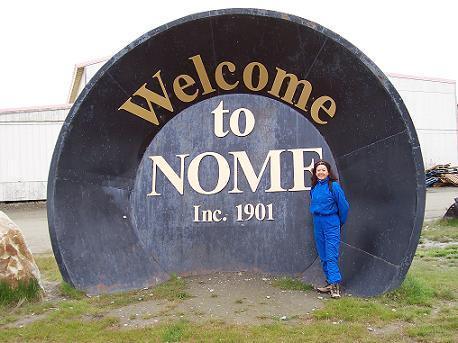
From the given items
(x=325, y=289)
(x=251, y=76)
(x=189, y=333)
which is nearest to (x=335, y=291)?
(x=325, y=289)

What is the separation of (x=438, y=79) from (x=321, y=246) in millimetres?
21872

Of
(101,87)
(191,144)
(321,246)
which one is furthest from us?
(191,144)

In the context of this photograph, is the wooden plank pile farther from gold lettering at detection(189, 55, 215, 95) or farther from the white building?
gold lettering at detection(189, 55, 215, 95)

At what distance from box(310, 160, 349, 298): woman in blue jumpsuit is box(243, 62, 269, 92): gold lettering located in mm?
1235

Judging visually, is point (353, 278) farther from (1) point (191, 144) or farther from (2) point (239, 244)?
(1) point (191, 144)

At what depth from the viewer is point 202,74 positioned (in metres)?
6.12

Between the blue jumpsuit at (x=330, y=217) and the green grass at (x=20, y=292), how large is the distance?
113 inches

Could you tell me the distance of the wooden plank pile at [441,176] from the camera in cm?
2394

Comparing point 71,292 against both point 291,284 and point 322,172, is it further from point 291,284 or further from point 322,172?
point 322,172

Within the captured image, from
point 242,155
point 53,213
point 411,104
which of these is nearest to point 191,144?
point 242,155

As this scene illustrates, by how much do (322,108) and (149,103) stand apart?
6.14 feet

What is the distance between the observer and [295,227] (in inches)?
242

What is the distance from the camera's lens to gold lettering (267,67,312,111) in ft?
19.6

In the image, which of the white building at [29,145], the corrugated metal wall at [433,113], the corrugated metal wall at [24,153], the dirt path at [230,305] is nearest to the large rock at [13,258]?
the dirt path at [230,305]
